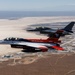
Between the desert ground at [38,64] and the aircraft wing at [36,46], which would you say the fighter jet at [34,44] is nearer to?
the aircraft wing at [36,46]

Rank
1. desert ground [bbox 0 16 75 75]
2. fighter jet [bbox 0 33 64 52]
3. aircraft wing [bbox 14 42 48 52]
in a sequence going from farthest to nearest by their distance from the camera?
fighter jet [bbox 0 33 64 52], aircraft wing [bbox 14 42 48 52], desert ground [bbox 0 16 75 75]

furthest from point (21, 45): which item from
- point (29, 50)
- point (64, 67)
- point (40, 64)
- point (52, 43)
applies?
point (64, 67)

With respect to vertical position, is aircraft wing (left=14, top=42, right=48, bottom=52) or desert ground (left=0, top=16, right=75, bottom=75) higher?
aircraft wing (left=14, top=42, right=48, bottom=52)

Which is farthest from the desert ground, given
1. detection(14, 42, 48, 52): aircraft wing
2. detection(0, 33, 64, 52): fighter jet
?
detection(0, 33, 64, 52): fighter jet

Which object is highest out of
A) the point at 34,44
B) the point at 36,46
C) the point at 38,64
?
the point at 34,44

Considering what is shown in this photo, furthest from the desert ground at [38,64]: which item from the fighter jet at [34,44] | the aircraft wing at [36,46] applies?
the fighter jet at [34,44]

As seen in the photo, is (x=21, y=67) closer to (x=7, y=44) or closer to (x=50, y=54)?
(x=50, y=54)

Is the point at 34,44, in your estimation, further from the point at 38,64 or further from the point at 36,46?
the point at 38,64

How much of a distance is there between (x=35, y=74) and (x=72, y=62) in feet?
44.0

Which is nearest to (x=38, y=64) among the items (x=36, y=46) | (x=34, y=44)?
(x=36, y=46)

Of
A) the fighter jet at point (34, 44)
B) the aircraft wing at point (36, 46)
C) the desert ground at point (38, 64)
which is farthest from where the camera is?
the fighter jet at point (34, 44)

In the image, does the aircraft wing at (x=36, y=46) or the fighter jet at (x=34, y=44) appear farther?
the fighter jet at (x=34, y=44)

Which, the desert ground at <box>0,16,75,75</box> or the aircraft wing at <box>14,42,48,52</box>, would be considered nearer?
the desert ground at <box>0,16,75,75</box>

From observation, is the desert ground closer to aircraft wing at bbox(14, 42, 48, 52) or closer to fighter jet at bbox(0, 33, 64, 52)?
aircraft wing at bbox(14, 42, 48, 52)
